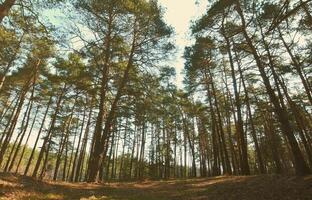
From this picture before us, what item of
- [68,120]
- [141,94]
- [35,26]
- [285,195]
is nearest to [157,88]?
[141,94]

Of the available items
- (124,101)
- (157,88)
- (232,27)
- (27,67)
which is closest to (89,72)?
(124,101)

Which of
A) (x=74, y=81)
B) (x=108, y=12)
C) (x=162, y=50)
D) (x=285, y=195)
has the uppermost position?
(x=108, y=12)

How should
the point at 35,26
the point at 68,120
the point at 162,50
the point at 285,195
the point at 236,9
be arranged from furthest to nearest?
the point at 68,120, the point at 162,50, the point at 236,9, the point at 35,26, the point at 285,195

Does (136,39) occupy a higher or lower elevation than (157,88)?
higher

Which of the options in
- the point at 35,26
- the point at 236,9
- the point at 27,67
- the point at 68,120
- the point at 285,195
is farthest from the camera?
the point at 68,120

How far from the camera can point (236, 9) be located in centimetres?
1505

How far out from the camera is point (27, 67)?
22.6m

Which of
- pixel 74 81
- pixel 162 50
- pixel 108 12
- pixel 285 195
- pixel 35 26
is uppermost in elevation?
pixel 108 12

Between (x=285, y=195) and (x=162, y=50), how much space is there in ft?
39.4

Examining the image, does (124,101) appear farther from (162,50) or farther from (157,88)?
(162,50)

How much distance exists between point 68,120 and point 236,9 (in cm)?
2358

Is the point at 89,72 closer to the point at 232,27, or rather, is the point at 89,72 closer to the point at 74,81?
the point at 74,81

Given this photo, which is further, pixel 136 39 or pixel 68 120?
pixel 68 120

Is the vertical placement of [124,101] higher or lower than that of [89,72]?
lower
